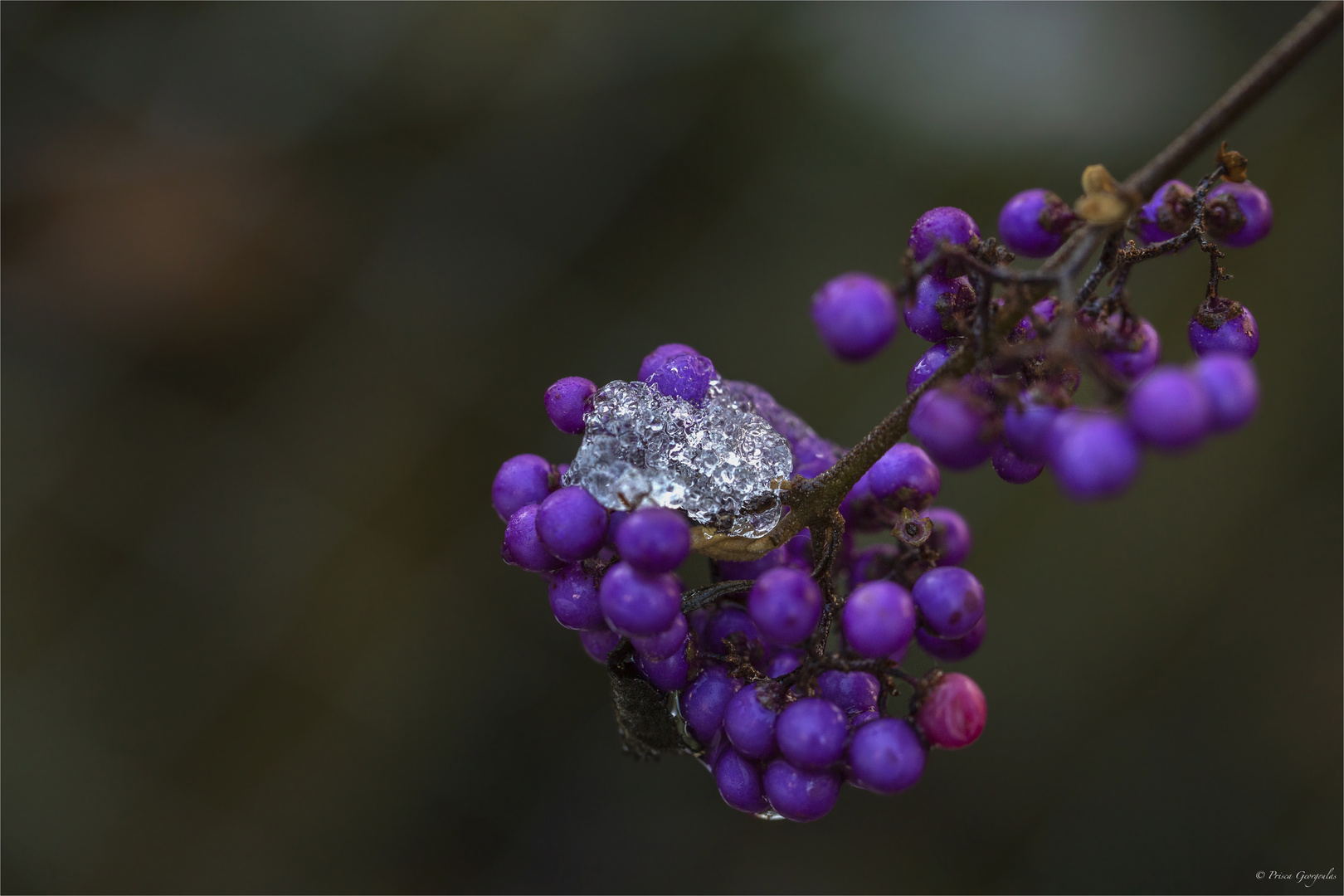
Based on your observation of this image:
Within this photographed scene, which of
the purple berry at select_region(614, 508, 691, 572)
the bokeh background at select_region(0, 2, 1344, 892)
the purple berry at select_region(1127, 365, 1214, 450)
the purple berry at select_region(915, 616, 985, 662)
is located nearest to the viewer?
the purple berry at select_region(1127, 365, 1214, 450)

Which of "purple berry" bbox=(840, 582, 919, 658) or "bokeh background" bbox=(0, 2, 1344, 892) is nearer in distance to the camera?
"purple berry" bbox=(840, 582, 919, 658)

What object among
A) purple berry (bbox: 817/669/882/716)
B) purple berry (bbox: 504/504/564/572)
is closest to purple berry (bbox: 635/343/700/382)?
purple berry (bbox: 504/504/564/572)

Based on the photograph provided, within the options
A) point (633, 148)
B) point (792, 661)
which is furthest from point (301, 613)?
point (792, 661)

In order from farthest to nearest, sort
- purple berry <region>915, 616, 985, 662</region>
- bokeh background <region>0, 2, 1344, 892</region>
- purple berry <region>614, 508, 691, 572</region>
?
bokeh background <region>0, 2, 1344, 892</region> → purple berry <region>915, 616, 985, 662</region> → purple berry <region>614, 508, 691, 572</region>

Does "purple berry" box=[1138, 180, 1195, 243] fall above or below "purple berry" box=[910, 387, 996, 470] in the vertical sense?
above

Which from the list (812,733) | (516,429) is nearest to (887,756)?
(812,733)

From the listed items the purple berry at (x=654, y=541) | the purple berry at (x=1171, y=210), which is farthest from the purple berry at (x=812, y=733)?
the purple berry at (x=1171, y=210)

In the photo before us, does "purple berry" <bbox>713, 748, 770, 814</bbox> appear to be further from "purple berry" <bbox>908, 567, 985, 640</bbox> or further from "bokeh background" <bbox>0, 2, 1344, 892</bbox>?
"bokeh background" <bbox>0, 2, 1344, 892</bbox>
